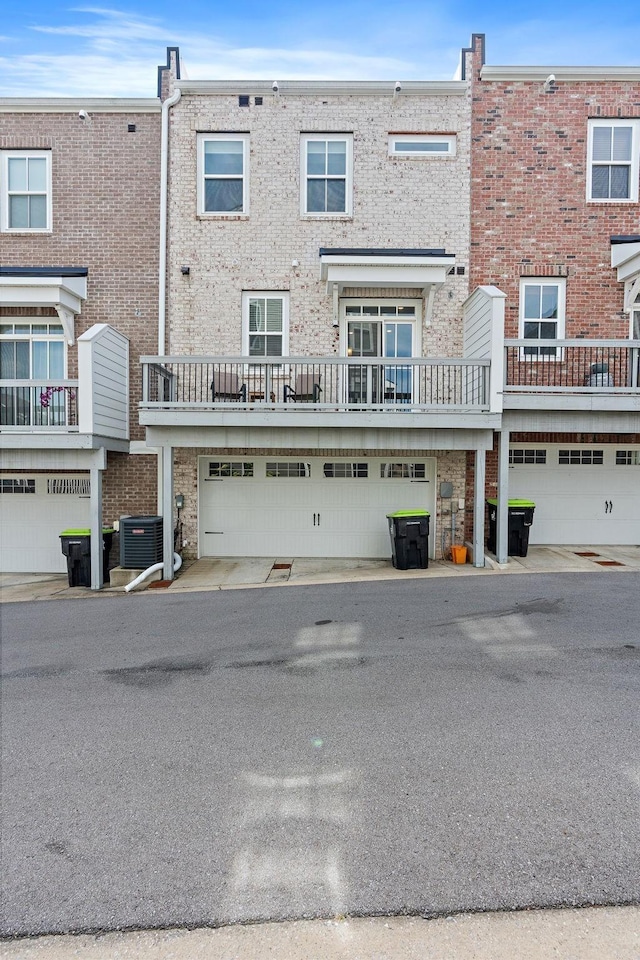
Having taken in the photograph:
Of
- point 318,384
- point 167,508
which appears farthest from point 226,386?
point 167,508

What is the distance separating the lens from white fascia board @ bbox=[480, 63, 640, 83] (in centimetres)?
1045

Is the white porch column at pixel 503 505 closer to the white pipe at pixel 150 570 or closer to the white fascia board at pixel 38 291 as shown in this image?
the white pipe at pixel 150 570

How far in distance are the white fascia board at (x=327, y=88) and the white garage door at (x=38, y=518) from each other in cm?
848

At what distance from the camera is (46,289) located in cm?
1009

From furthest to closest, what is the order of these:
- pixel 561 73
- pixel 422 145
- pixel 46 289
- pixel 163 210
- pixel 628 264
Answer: pixel 422 145 < pixel 163 210 < pixel 561 73 < pixel 628 264 < pixel 46 289

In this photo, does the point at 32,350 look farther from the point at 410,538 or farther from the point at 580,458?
the point at 580,458

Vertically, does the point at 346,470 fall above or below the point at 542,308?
below

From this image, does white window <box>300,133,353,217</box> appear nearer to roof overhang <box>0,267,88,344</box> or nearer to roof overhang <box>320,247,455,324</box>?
roof overhang <box>320,247,455,324</box>

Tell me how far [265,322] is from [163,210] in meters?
3.03

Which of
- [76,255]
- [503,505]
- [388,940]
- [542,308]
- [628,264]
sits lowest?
[388,940]

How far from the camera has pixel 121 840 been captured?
110 inches

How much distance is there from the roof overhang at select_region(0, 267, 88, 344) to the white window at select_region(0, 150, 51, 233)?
123cm

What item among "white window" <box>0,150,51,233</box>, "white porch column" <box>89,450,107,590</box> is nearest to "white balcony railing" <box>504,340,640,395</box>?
"white porch column" <box>89,450,107,590</box>

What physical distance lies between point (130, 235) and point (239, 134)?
121 inches
